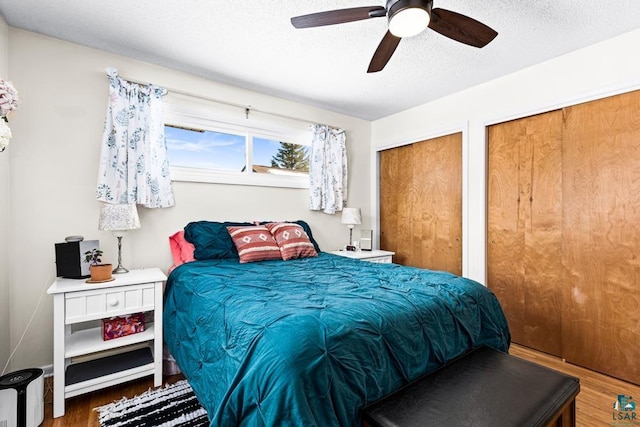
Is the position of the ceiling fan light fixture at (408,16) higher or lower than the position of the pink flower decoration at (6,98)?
higher

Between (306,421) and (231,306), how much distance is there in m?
0.67

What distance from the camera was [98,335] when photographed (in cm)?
215

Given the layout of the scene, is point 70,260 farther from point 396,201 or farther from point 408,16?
point 396,201

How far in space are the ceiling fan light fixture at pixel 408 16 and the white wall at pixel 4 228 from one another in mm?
2474

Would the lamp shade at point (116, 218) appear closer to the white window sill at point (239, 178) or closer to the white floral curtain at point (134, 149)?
the white floral curtain at point (134, 149)

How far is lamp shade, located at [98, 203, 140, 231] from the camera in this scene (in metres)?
2.10

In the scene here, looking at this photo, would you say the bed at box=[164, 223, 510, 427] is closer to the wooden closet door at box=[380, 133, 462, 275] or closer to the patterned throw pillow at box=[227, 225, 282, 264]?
the patterned throw pillow at box=[227, 225, 282, 264]

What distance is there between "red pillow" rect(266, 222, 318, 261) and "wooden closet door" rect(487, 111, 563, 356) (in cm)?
177

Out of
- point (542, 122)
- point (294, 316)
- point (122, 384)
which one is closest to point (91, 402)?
point (122, 384)

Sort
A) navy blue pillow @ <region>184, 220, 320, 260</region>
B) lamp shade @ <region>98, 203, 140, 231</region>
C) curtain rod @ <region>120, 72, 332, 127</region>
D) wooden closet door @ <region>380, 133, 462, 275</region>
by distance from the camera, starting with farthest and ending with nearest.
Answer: wooden closet door @ <region>380, 133, 462, 275</region>
curtain rod @ <region>120, 72, 332, 127</region>
navy blue pillow @ <region>184, 220, 320, 260</region>
lamp shade @ <region>98, 203, 140, 231</region>

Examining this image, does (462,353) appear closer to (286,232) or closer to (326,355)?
(326,355)

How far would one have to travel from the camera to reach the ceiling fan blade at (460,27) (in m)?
1.63

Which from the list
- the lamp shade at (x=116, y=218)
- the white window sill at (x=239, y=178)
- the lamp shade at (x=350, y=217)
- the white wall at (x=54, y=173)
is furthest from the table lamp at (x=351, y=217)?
the lamp shade at (x=116, y=218)

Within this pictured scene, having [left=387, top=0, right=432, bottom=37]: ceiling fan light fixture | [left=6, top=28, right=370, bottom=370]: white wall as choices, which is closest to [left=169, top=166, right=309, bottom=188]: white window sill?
[left=6, top=28, right=370, bottom=370]: white wall
